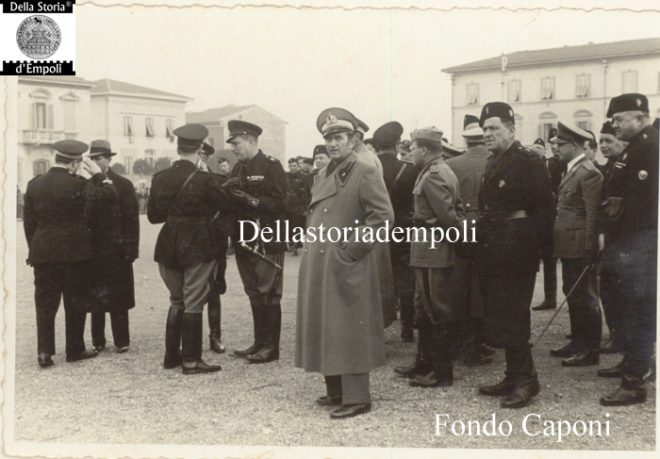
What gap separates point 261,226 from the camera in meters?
5.31

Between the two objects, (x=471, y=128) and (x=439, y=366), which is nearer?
(x=439, y=366)

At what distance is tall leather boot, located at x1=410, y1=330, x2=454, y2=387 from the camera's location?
4570 millimetres

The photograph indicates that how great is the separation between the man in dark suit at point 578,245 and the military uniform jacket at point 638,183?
76 cm

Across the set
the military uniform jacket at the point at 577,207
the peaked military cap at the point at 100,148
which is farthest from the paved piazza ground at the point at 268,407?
the peaked military cap at the point at 100,148

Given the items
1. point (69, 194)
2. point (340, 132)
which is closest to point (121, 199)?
point (69, 194)

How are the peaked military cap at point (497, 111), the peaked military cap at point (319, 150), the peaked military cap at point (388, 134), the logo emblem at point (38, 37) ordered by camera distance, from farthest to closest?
the peaked military cap at point (319, 150), the peaked military cap at point (388, 134), the logo emblem at point (38, 37), the peaked military cap at point (497, 111)

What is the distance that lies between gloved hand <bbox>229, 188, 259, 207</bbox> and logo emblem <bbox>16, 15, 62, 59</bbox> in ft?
4.64

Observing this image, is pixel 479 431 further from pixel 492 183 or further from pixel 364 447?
pixel 492 183

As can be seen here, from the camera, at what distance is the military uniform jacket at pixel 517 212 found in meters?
4.14

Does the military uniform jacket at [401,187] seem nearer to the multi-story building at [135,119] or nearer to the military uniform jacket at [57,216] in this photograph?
the multi-story building at [135,119]

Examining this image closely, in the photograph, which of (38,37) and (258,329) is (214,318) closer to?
(258,329)

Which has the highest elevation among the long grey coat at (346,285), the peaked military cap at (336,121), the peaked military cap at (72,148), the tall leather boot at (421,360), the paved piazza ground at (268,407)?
the peaked military cap at (336,121)

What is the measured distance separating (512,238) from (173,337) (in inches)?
93.4

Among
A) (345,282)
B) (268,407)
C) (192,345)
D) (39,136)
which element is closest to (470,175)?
(345,282)
